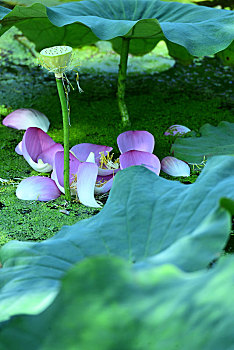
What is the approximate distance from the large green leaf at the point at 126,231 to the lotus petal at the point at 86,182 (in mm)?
452

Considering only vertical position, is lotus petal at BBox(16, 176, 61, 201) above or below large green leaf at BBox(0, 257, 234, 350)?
Result: below

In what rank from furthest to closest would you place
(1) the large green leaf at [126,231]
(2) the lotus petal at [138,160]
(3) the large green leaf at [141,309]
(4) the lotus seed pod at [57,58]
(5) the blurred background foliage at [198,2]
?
1. (5) the blurred background foliage at [198,2]
2. (2) the lotus petal at [138,160]
3. (4) the lotus seed pod at [57,58]
4. (1) the large green leaf at [126,231]
5. (3) the large green leaf at [141,309]

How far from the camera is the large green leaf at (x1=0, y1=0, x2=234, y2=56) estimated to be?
56.6 inches

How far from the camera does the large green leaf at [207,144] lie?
4.90 ft

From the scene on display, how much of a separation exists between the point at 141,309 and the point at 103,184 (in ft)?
3.13

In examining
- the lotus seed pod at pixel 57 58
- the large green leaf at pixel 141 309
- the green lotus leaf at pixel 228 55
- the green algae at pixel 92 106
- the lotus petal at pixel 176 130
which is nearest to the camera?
the large green leaf at pixel 141 309

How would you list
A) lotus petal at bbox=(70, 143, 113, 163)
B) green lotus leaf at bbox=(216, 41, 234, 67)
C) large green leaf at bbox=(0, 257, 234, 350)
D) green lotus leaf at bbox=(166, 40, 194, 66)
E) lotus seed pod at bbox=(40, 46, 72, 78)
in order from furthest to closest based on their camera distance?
green lotus leaf at bbox=(166, 40, 194, 66), green lotus leaf at bbox=(216, 41, 234, 67), lotus petal at bbox=(70, 143, 113, 163), lotus seed pod at bbox=(40, 46, 72, 78), large green leaf at bbox=(0, 257, 234, 350)

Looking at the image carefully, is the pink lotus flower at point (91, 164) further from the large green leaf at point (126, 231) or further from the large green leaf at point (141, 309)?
the large green leaf at point (141, 309)

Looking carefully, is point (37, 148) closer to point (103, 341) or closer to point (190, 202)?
point (190, 202)

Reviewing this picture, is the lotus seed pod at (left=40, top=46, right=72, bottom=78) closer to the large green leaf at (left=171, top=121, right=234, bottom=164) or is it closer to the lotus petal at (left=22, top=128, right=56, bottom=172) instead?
the lotus petal at (left=22, top=128, right=56, bottom=172)

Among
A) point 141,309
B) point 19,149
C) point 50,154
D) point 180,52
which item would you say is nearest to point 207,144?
point 50,154

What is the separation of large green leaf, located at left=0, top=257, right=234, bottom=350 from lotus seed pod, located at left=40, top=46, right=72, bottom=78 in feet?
2.38

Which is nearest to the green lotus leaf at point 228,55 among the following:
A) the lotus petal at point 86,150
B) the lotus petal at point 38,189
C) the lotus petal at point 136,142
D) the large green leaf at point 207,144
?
the large green leaf at point 207,144

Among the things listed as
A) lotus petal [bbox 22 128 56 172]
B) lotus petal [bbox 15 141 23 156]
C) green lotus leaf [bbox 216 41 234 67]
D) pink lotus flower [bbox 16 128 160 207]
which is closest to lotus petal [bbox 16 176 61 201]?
pink lotus flower [bbox 16 128 160 207]
